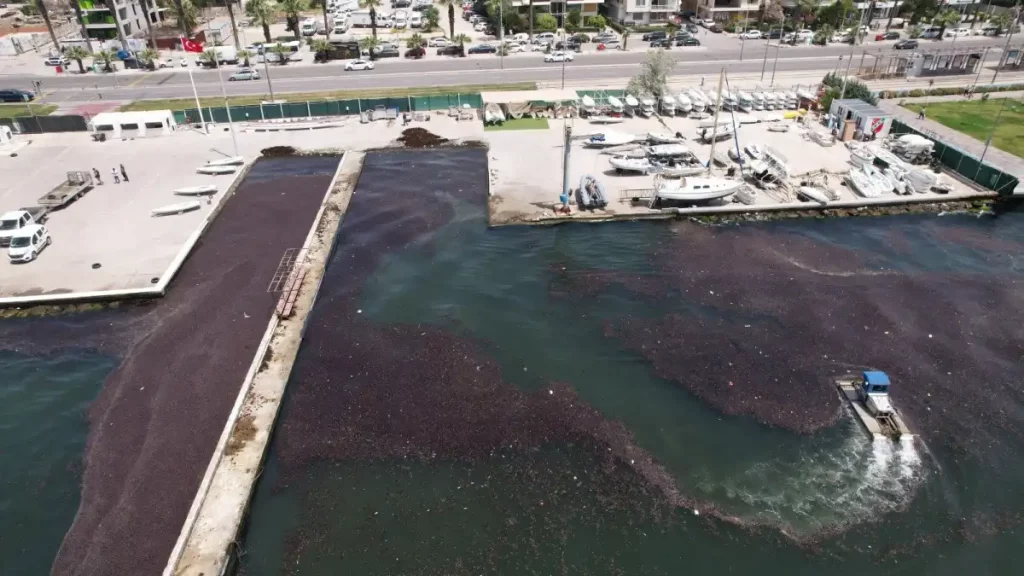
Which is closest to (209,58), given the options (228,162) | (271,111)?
(271,111)

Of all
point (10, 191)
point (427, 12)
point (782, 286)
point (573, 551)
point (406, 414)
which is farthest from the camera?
point (427, 12)

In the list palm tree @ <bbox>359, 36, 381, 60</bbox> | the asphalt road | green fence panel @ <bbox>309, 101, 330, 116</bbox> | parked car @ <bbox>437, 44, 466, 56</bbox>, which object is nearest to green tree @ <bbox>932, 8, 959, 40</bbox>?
the asphalt road

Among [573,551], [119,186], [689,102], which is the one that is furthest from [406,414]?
[689,102]

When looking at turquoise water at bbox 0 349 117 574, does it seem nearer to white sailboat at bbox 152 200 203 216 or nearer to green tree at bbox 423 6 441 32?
white sailboat at bbox 152 200 203 216

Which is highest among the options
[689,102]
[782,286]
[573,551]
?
[689,102]

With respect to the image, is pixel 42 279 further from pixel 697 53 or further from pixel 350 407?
pixel 697 53

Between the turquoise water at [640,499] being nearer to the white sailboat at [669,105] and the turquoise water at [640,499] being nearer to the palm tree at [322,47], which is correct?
the white sailboat at [669,105]

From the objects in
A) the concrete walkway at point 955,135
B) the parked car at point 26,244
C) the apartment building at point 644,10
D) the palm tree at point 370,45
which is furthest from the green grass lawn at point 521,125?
the apartment building at point 644,10
